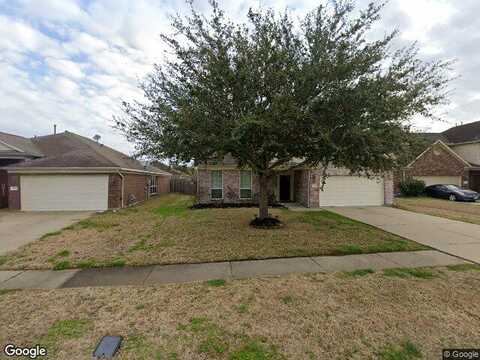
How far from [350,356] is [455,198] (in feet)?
69.0

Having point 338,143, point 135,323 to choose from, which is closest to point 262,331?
point 135,323

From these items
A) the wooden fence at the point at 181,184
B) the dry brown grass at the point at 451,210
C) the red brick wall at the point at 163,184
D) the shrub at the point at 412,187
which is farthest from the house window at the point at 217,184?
the shrub at the point at 412,187

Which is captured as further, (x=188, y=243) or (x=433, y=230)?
(x=433, y=230)

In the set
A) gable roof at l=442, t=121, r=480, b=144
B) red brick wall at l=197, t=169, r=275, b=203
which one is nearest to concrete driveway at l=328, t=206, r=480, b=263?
red brick wall at l=197, t=169, r=275, b=203

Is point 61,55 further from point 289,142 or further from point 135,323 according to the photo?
point 135,323

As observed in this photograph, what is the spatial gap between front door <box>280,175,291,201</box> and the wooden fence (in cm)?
975

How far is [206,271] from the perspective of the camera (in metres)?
4.73

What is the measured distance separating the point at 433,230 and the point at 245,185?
940cm

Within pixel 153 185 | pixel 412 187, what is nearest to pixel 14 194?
pixel 153 185

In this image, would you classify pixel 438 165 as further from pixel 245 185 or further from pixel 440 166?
pixel 245 185

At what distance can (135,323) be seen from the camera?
304cm

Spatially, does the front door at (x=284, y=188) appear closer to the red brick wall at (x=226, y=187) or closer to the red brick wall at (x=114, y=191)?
the red brick wall at (x=226, y=187)

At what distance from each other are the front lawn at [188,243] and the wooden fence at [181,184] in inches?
529
